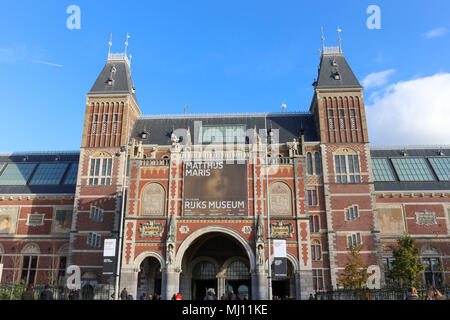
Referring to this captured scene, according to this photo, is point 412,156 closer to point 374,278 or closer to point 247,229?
point 374,278

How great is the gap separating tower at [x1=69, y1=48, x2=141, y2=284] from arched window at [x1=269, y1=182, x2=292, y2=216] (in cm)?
1480

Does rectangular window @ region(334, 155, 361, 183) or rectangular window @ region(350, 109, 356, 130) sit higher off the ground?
rectangular window @ region(350, 109, 356, 130)

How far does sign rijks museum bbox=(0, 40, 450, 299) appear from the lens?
3158 cm

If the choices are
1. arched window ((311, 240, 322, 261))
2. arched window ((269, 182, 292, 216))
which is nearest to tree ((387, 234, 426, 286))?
arched window ((311, 240, 322, 261))

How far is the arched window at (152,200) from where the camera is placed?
32562 millimetres

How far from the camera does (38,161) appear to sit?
165ft

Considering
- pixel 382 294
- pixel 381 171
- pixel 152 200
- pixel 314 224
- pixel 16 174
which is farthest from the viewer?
pixel 16 174

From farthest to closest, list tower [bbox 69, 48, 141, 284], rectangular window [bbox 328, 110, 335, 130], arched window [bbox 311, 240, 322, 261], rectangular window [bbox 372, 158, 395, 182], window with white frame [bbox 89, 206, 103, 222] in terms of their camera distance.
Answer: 1. rectangular window [bbox 372, 158, 395, 182]
2. rectangular window [bbox 328, 110, 335, 130]
3. window with white frame [bbox 89, 206, 103, 222]
4. tower [bbox 69, 48, 141, 284]
5. arched window [bbox 311, 240, 322, 261]

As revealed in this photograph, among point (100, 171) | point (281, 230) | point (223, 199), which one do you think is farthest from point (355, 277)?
point (100, 171)

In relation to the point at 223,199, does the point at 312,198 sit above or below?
above

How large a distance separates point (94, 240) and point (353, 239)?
87.9 ft

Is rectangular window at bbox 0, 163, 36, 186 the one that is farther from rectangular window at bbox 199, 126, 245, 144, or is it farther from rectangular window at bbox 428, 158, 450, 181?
rectangular window at bbox 428, 158, 450, 181


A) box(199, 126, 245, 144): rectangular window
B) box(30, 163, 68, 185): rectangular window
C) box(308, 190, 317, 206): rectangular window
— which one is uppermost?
box(199, 126, 245, 144): rectangular window

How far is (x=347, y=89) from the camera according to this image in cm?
4212
